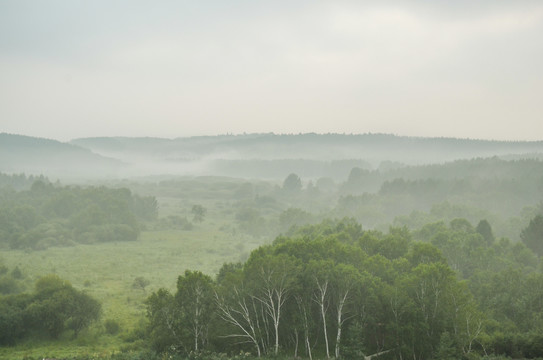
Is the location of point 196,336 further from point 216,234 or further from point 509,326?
A: point 216,234

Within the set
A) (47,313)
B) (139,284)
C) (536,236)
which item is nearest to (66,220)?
(139,284)

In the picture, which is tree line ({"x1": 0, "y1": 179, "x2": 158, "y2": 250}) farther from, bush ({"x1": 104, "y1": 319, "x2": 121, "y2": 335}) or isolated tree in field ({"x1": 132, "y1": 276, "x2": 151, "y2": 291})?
bush ({"x1": 104, "y1": 319, "x2": 121, "y2": 335})

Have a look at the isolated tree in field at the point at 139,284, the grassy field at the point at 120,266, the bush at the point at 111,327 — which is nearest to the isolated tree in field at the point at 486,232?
the grassy field at the point at 120,266

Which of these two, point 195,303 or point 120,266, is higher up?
point 195,303

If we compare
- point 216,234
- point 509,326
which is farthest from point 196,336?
point 216,234

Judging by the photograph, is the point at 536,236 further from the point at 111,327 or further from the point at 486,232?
the point at 111,327

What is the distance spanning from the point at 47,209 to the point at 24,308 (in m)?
138

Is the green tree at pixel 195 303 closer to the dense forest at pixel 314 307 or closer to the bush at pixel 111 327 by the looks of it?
the dense forest at pixel 314 307

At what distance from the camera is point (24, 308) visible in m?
63.2

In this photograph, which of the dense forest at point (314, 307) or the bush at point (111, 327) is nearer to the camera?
the dense forest at point (314, 307)

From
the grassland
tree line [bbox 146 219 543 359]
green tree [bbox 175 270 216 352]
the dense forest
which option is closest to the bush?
the dense forest

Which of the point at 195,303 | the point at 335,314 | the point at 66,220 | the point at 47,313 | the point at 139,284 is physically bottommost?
the point at 139,284

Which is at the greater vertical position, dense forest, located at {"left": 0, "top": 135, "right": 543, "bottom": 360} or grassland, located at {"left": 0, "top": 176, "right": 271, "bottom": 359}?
dense forest, located at {"left": 0, "top": 135, "right": 543, "bottom": 360}

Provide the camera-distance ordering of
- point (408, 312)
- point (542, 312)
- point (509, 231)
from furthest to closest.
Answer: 1. point (509, 231)
2. point (542, 312)
3. point (408, 312)
